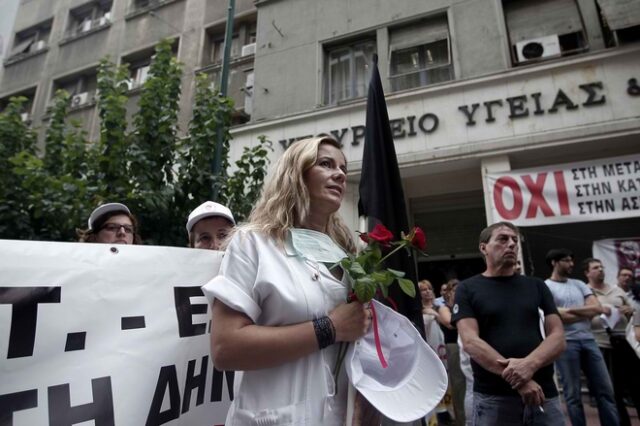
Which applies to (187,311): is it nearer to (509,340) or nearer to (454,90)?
(509,340)

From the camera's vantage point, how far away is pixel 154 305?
78.0 inches

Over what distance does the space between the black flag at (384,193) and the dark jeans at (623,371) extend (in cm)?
425

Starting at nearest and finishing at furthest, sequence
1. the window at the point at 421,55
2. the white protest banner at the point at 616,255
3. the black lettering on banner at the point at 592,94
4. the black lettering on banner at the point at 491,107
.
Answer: the white protest banner at the point at 616,255 < the black lettering on banner at the point at 592,94 < the black lettering on banner at the point at 491,107 < the window at the point at 421,55

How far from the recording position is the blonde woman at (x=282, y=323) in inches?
49.6

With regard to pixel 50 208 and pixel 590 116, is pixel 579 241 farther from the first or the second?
pixel 50 208

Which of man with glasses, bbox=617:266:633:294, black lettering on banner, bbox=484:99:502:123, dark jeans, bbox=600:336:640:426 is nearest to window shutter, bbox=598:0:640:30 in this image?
black lettering on banner, bbox=484:99:502:123

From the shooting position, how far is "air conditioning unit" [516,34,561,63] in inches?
316

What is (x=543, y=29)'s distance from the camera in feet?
27.2

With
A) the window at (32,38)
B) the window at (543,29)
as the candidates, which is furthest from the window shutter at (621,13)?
the window at (32,38)

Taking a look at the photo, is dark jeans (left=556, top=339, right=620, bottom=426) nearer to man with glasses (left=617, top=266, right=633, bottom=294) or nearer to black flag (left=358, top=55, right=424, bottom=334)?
man with glasses (left=617, top=266, right=633, bottom=294)

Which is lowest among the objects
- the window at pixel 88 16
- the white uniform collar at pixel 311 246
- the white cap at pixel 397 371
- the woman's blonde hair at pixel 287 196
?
the white cap at pixel 397 371

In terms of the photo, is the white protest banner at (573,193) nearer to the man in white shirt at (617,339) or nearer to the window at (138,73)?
the man in white shirt at (617,339)

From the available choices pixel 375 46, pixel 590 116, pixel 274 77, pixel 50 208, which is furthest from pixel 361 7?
pixel 50 208

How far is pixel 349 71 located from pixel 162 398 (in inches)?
361
